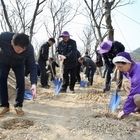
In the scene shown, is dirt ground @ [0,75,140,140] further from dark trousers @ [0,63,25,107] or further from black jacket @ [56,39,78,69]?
black jacket @ [56,39,78,69]

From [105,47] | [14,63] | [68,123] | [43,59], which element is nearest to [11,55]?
[14,63]

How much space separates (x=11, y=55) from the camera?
4.13m

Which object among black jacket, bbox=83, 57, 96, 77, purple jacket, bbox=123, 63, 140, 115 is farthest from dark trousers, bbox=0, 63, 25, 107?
black jacket, bbox=83, 57, 96, 77

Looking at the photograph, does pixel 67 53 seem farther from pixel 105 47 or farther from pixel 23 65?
pixel 23 65

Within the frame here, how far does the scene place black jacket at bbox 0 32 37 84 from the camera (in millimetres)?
4066

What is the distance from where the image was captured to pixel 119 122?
13.1 ft

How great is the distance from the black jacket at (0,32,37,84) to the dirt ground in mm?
709

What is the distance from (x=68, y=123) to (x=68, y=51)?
2.80 m

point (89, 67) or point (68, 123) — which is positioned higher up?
point (89, 67)

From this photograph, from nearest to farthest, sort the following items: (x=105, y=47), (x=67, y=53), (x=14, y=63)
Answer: (x=14, y=63), (x=105, y=47), (x=67, y=53)

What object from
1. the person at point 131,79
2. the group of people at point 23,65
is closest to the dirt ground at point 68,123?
Result: the group of people at point 23,65

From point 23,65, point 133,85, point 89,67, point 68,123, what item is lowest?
point 68,123

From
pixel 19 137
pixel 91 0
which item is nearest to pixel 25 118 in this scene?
pixel 19 137

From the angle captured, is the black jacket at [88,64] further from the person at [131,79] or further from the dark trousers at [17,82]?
the person at [131,79]
